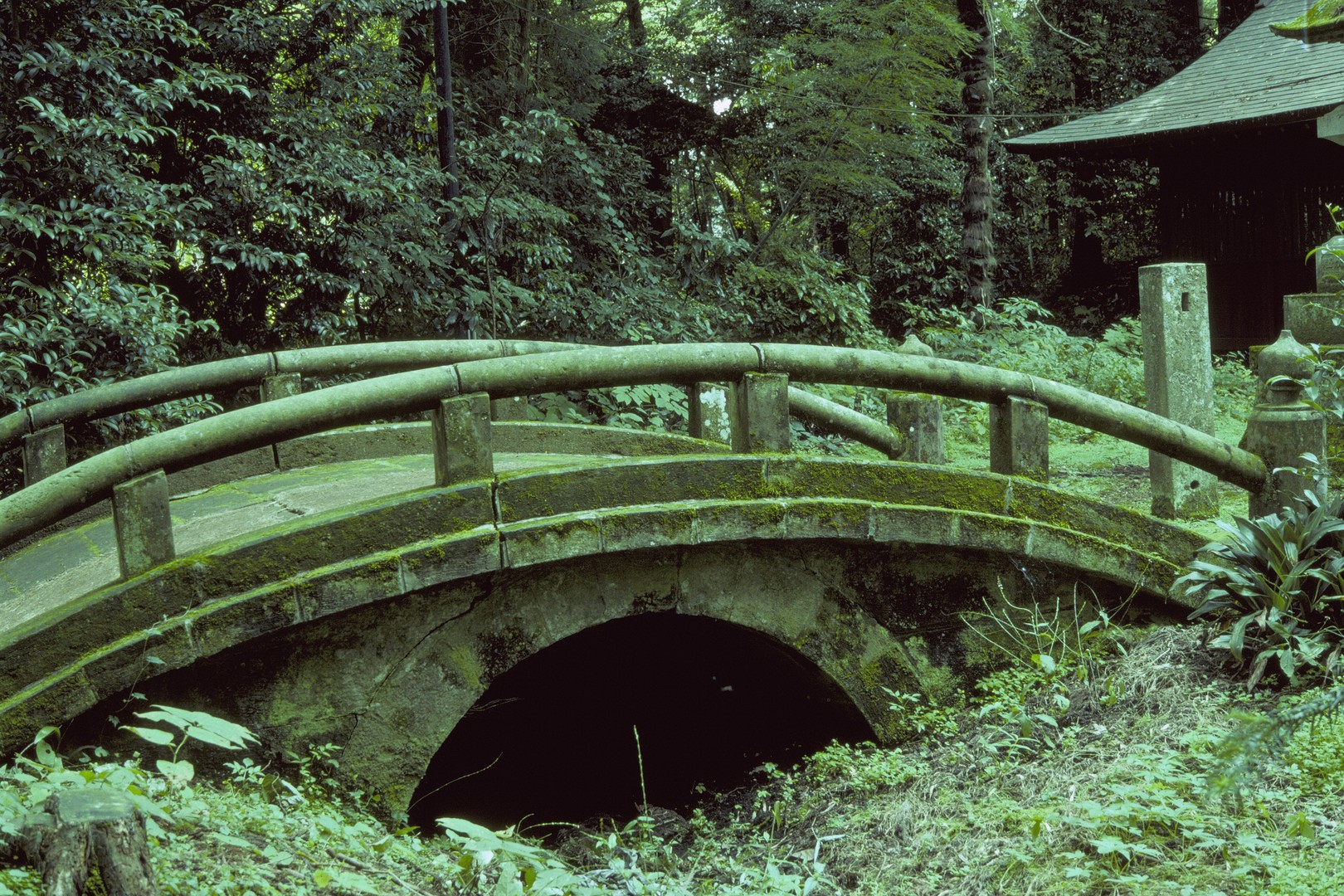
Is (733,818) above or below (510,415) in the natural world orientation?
below

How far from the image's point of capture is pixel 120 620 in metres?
3.69

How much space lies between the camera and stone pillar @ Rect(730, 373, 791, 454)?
15.4 ft

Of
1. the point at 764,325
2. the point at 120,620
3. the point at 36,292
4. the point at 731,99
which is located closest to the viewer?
the point at 120,620

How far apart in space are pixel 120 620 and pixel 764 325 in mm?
11014

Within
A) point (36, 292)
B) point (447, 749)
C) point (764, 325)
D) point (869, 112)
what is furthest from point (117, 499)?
point (869, 112)

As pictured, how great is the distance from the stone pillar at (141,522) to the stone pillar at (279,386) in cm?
224

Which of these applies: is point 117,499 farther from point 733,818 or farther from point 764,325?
point 764,325

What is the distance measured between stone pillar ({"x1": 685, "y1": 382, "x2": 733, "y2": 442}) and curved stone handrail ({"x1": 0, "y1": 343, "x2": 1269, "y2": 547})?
→ 1.18 m

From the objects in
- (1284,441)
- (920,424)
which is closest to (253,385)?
(920,424)

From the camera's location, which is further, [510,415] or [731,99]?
A: [731,99]

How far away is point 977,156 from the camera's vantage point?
15492mm

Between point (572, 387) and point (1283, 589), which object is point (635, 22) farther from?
point (1283, 589)

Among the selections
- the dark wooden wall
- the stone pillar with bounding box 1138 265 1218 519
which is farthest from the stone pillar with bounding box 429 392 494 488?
the dark wooden wall

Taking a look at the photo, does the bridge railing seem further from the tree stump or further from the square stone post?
the tree stump
